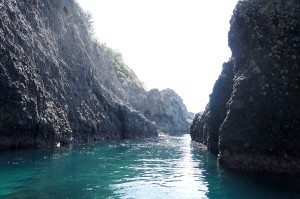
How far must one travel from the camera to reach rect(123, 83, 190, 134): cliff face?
4200 inches

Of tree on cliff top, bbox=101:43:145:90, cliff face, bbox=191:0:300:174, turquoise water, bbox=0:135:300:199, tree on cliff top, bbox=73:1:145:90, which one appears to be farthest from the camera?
tree on cliff top, bbox=101:43:145:90

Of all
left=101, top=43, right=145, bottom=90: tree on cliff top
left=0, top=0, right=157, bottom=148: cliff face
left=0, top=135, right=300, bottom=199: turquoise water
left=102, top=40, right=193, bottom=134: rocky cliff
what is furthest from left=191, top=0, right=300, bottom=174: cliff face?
left=101, top=43, right=145, bottom=90: tree on cliff top

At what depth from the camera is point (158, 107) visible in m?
116

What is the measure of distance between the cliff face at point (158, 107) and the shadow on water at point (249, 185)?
80494 mm

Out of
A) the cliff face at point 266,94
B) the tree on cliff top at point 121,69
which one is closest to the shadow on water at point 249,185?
the cliff face at point 266,94

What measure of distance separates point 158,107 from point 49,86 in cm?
7541

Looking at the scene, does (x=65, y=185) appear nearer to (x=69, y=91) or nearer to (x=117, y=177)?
(x=117, y=177)

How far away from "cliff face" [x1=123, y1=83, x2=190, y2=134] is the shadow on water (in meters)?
80.5

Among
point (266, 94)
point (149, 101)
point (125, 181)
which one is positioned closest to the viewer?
point (125, 181)

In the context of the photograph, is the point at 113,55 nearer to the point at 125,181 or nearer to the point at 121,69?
the point at 121,69

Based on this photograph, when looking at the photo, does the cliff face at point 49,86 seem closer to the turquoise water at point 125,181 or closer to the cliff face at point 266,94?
the turquoise water at point 125,181

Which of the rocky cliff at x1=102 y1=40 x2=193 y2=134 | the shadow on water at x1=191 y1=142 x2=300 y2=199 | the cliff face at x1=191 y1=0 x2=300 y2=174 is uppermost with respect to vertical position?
the rocky cliff at x1=102 y1=40 x2=193 y2=134

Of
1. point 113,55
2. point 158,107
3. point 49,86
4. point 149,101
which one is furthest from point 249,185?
point 113,55

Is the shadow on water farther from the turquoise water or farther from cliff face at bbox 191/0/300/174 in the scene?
cliff face at bbox 191/0/300/174
